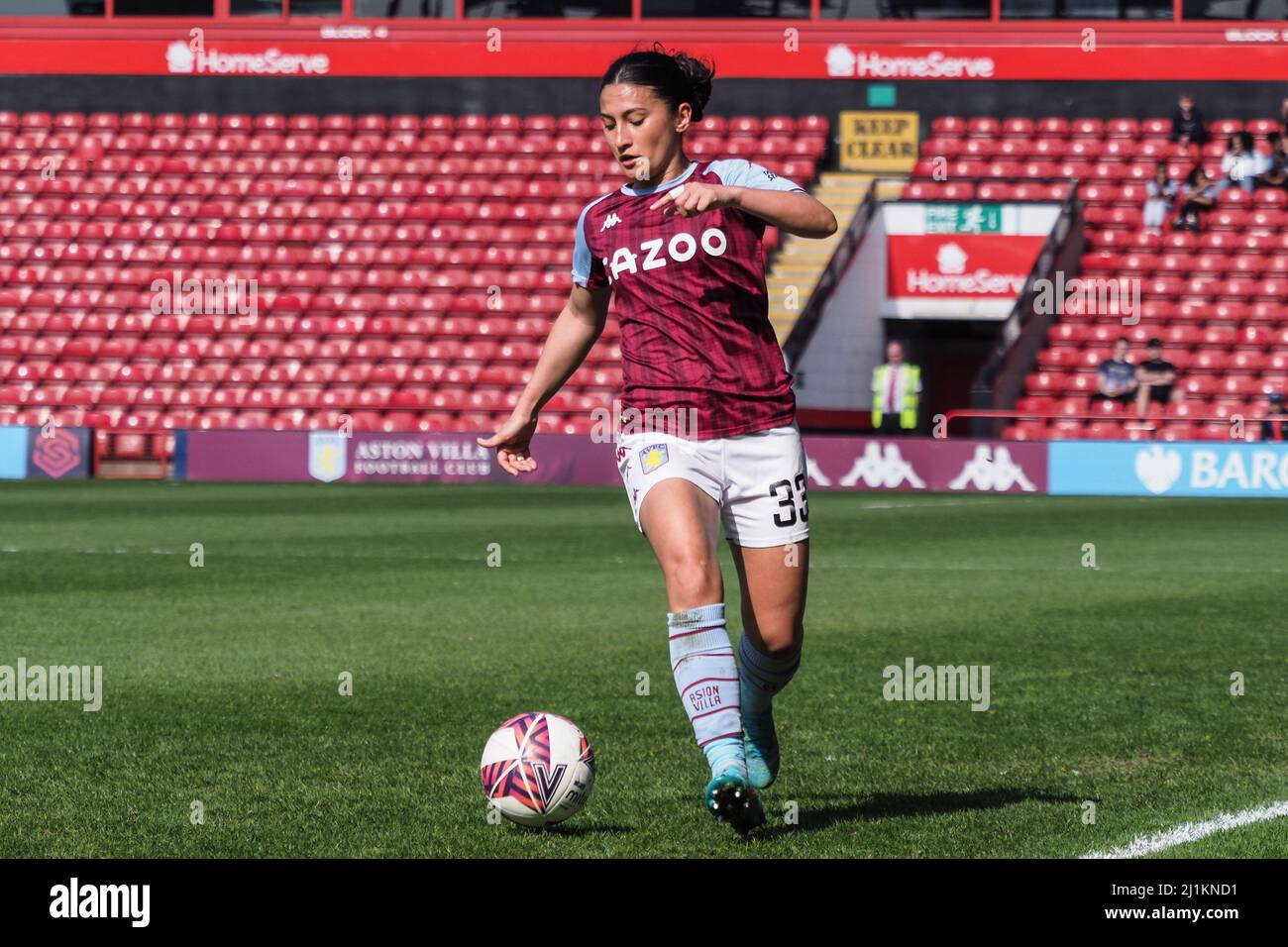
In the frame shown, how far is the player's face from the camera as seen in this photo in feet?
17.3

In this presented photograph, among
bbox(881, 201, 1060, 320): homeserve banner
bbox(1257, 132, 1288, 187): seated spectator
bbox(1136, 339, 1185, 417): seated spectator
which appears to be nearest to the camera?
bbox(1136, 339, 1185, 417): seated spectator

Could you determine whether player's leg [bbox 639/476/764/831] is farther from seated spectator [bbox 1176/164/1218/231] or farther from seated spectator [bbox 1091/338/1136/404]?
seated spectator [bbox 1176/164/1218/231]

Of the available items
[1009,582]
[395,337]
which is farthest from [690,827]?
[395,337]

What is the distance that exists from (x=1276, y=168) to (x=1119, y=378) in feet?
21.1

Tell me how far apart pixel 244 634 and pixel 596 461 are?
16.2 metres

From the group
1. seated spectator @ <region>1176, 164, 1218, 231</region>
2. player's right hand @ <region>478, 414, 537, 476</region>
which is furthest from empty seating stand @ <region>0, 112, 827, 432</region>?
player's right hand @ <region>478, 414, 537, 476</region>

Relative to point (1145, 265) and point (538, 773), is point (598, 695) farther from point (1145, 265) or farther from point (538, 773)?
point (1145, 265)

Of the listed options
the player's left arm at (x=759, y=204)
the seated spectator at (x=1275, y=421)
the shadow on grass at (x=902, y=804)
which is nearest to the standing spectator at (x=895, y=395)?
the seated spectator at (x=1275, y=421)

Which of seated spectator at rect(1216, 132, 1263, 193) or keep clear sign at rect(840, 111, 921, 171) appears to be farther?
keep clear sign at rect(840, 111, 921, 171)

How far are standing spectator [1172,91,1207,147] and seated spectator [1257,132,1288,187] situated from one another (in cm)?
112

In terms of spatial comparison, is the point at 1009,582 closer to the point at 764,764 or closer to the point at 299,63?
the point at 764,764

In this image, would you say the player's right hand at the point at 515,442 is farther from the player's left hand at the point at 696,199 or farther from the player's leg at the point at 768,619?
the player's left hand at the point at 696,199

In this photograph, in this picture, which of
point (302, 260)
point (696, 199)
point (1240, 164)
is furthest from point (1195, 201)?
point (696, 199)

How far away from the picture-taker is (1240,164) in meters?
30.5
